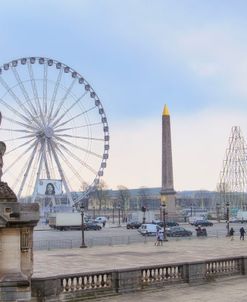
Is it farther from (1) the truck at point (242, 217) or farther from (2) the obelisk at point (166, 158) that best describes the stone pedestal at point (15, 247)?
(1) the truck at point (242, 217)

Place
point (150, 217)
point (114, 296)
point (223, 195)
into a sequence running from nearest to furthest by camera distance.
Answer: point (114, 296), point (150, 217), point (223, 195)

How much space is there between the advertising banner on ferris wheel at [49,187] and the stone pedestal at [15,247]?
6579 centimetres

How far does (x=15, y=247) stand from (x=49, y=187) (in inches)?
2790

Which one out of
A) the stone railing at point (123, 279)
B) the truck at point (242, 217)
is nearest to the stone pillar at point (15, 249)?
the stone railing at point (123, 279)

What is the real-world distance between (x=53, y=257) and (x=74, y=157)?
3609 cm

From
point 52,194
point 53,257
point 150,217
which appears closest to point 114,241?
point 53,257

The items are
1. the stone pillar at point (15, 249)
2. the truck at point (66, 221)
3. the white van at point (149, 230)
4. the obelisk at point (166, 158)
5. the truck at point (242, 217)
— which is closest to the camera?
the stone pillar at point (15, 249)

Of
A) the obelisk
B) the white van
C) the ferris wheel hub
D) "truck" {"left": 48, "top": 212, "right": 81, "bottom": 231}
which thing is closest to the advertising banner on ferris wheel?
"truck" {"left": 48, "top": 212, "right": 81, "bottom": 231}

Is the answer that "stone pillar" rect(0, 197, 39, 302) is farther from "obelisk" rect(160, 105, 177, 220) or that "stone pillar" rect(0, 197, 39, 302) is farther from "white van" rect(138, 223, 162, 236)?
"obelisk" rect(160, 105, 177, 220)

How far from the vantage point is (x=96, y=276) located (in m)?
16.8

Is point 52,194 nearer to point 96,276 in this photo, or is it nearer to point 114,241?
point 114,241

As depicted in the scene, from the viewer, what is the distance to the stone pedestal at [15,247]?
13805mm

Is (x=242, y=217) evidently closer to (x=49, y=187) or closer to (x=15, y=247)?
(x=49, y=187)

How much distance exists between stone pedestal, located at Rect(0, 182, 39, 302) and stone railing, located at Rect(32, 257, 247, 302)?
68 centimetres
